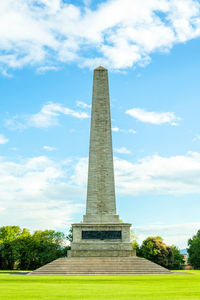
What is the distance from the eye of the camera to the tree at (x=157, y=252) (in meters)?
47.0

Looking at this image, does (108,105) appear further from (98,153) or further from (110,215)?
(110,215)

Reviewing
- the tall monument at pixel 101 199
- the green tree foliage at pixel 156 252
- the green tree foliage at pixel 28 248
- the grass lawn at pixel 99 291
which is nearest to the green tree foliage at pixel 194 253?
the green tree foliage at pixel 156 252

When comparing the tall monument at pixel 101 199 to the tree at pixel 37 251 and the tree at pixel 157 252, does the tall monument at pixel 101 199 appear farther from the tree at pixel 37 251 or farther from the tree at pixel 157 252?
the tree at pixel 157 252

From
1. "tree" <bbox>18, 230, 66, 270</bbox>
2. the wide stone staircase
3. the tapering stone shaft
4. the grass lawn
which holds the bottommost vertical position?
the grass lawn

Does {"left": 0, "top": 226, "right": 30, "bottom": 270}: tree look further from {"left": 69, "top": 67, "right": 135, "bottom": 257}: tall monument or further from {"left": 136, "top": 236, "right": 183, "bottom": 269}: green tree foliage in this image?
{"left": 136, "top": 236, "right": 183, "bottom": 269}: green tree foliage

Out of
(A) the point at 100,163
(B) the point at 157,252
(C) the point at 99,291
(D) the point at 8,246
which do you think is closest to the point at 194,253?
(B) the point at 157,252

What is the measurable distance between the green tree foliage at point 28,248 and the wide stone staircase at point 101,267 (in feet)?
58.7

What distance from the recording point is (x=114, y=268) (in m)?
27.7

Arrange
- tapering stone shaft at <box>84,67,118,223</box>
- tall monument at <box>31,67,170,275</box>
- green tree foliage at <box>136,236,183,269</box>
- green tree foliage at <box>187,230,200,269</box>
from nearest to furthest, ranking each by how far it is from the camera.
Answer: tall monument at <box>31,67,170,275</box>, tapering stone shaft at <box>84,67,118,223</box>, green tree foliage at <box>136,236,183,269</box>, green tree foliage at <box>187,230,200,269</box>

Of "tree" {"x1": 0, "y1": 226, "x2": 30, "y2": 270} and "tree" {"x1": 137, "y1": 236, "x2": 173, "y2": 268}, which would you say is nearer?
"tree" {"x1": 137, "y1": 236, "x2": 173, "y2": 268}

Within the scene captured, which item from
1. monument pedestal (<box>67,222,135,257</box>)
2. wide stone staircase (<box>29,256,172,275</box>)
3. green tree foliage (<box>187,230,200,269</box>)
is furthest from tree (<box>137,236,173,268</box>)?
wide stone staircase (<box>29,256,172,275</box>)

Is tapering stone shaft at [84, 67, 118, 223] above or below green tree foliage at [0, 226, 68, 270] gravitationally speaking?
above

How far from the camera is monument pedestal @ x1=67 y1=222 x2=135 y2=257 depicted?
3239 cm

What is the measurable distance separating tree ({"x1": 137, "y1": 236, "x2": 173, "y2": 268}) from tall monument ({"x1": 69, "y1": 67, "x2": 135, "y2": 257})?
1536 cm
